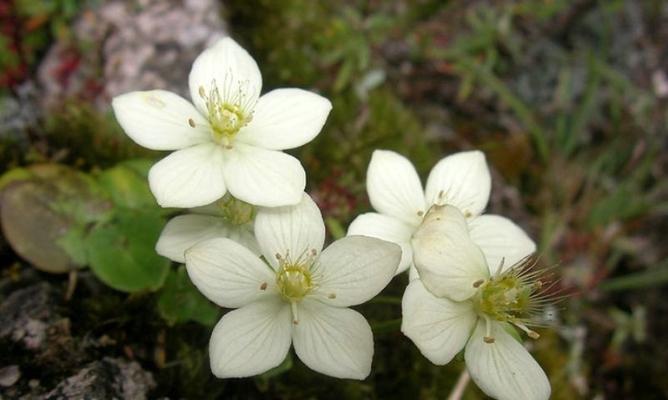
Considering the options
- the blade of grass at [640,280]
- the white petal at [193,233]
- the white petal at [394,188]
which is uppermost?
the white petal at [394,188]

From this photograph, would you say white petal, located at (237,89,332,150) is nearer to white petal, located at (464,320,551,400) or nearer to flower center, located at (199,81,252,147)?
flower center, located at (199,81,252,147)

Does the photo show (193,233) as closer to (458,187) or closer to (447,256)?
(447,256)

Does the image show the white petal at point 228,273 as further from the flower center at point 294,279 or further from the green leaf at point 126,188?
the green leaf at point 126,188

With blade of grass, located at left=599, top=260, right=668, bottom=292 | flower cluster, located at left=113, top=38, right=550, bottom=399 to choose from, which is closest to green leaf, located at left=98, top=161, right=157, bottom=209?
flower cluster, located at left=113, top=38, right=550, bottom=399

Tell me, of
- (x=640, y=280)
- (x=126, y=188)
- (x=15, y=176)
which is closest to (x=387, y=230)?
(x=126, y=188)

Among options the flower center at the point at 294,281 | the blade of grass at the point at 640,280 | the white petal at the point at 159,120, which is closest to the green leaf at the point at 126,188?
the white petal at the point at 159,120
